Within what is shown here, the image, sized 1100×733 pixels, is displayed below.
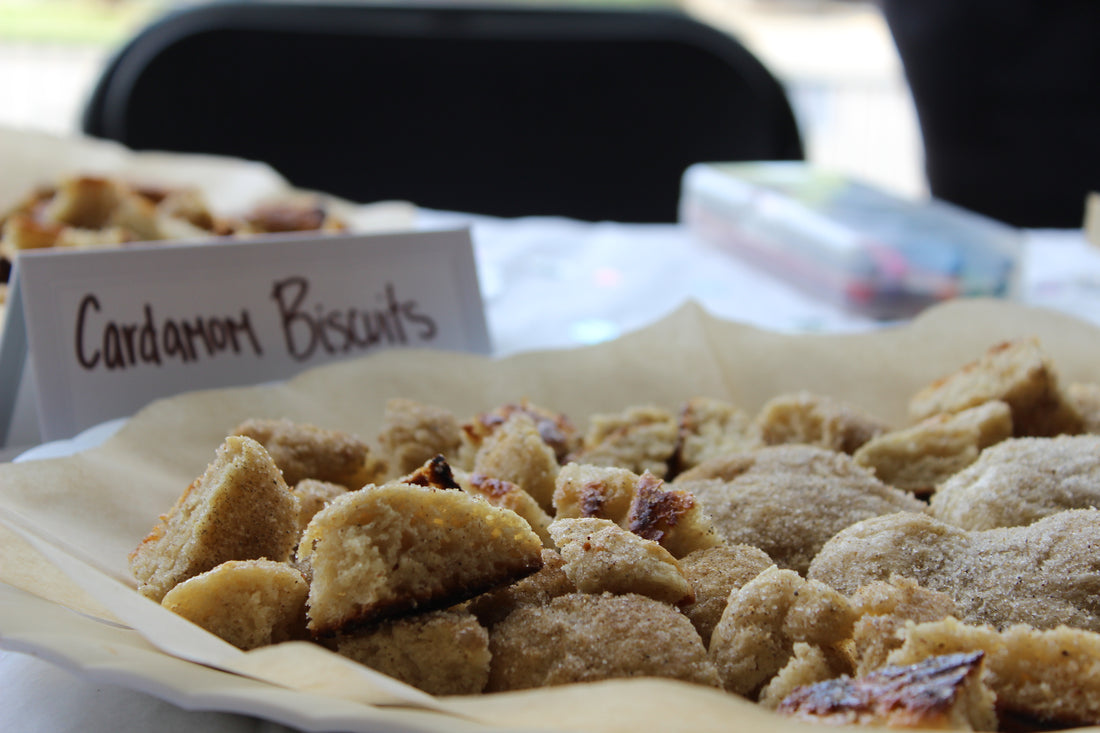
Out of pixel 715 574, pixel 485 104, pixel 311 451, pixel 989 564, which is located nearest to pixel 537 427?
pixel 311 451

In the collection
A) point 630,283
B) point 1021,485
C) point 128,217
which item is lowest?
point 630,283

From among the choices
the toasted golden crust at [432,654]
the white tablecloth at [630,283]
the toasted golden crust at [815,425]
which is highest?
the toasted golden crust at [432,654]

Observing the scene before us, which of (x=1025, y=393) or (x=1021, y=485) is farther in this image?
(x=1025, y=393)

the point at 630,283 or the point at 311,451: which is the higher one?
the point at 311,451

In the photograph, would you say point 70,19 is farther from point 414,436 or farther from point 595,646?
point 595,646

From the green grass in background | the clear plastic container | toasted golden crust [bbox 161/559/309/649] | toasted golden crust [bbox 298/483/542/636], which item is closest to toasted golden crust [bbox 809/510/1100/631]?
toasted golden crust [bbox 298/483/542/636]

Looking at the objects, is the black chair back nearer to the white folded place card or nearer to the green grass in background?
the white folded place card

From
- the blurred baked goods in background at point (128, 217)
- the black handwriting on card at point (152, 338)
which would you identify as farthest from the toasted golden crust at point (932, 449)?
the blurred baked goods in background at point (128, 217)

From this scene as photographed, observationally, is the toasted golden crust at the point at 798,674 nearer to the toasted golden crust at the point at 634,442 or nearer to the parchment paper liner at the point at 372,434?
the parchment paper liner at the point at 372,434
